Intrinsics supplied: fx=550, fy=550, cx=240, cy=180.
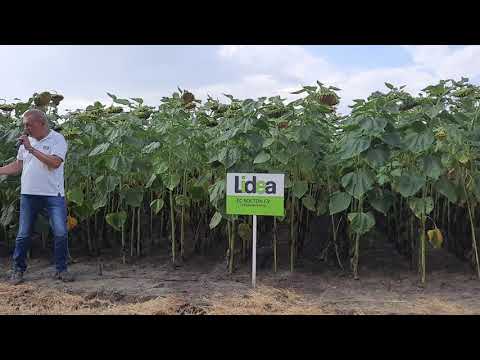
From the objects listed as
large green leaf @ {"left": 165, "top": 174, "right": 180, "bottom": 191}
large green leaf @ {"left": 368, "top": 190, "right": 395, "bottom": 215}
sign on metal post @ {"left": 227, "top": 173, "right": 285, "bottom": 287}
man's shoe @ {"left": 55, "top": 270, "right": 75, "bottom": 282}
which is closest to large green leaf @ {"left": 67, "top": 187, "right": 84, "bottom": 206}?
man's shoe @ {"left": 55, "top": 270, "right": 75, "bottom": 282}

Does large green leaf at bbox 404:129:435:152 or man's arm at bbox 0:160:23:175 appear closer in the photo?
large green leaf at bbox 404:129:435:152

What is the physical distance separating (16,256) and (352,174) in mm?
3163

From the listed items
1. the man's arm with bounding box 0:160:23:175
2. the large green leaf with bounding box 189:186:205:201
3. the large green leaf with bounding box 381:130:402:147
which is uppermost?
the large green leaf with bounding box 381:130:402:147

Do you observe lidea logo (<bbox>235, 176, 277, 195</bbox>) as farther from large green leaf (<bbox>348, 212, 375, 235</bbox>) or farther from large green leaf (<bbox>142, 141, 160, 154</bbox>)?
large green leaf (<bbox>142, 141, 160, 154</bbox>)

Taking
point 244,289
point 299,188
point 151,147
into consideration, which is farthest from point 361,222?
point 151,147

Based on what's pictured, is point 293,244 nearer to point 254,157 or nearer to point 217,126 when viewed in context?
point 254,157

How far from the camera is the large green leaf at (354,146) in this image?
14.8 feet

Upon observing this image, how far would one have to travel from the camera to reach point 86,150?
556 cm

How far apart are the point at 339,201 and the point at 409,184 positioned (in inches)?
23.7

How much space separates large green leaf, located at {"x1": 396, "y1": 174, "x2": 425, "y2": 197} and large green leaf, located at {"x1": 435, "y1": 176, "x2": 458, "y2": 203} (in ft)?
0.71

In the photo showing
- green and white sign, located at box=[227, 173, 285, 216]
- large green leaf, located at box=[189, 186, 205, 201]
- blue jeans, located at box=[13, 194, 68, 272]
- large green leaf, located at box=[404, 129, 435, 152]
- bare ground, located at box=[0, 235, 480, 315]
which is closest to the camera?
bare ground, located at box=[0, 235, 480, 315]

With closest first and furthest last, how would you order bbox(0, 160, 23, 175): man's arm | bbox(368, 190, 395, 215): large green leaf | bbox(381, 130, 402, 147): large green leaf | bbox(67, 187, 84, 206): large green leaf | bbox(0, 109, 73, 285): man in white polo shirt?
bbox(381, 130, 402, 147): large green leaf
bbox(368, 190, 395, 215): large green leaf
bbox(0, 109, 73, 285): man in white polo shirt
bbox(0, 160, 23, 175): man's arm
bbox(67, 187, 84, 206): large green leaf

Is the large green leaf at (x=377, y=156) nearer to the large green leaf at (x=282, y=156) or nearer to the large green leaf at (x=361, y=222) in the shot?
the large green leaf at (x=361, y=222)

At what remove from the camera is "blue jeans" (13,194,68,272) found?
198 inches
